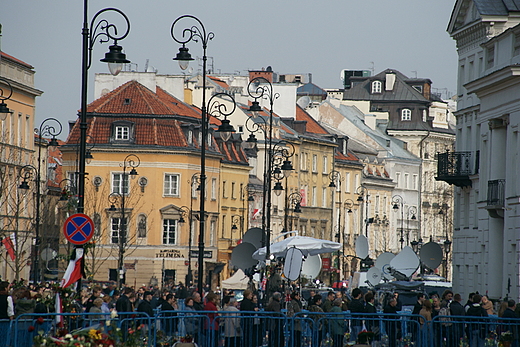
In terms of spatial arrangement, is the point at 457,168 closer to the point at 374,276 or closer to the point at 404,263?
the point at 374,276

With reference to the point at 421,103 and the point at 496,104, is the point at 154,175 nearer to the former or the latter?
the point at 496,104

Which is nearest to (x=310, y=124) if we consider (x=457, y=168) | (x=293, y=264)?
(x=457, y=168)

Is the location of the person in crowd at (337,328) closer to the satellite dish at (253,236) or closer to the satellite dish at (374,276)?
the satellite dish at (253,236)

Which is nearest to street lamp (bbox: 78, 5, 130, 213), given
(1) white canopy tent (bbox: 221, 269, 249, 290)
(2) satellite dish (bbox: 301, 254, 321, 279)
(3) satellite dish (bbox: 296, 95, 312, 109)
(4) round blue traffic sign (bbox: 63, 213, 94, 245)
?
(4) round blue traffic sign (bbox: 63, 213, 94, 245)

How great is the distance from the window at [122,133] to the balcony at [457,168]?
34800 millimetres

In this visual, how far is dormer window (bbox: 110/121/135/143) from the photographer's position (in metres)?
83.4

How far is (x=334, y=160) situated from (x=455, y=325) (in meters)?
88.0

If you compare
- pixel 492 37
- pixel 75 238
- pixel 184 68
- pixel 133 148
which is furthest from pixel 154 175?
pixel 75 238

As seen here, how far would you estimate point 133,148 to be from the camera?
272 ft

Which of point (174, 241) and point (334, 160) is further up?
point (334, 160)

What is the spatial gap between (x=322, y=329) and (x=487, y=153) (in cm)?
2627

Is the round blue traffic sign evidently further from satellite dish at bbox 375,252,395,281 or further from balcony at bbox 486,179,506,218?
balcony at bbox 486,179,506,218

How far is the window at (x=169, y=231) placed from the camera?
274 feet

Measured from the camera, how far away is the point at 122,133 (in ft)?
274
